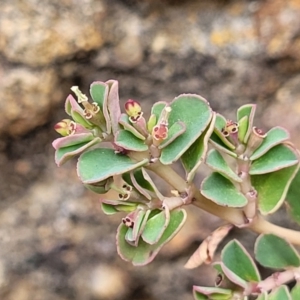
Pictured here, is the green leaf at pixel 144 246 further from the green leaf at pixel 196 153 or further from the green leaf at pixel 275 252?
the green leaf at pixel 275 252

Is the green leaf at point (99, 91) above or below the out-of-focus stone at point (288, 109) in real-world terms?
above

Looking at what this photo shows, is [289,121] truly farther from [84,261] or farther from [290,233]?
[84,261]

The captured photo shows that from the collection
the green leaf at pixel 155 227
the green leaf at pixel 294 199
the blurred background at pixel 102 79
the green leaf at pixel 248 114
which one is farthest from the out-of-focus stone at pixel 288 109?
the green leaf at pixel 155 227

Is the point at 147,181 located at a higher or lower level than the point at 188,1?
lower

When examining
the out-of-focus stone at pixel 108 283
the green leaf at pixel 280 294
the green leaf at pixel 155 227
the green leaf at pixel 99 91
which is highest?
the green leaf at pixel 99 91

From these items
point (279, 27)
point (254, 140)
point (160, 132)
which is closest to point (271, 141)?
point (254, 140)

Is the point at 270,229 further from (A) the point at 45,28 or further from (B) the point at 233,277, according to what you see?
(A) the point at 45,28

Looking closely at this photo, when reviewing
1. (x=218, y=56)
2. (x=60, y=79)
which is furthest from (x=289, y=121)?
(x=60, y=79)
